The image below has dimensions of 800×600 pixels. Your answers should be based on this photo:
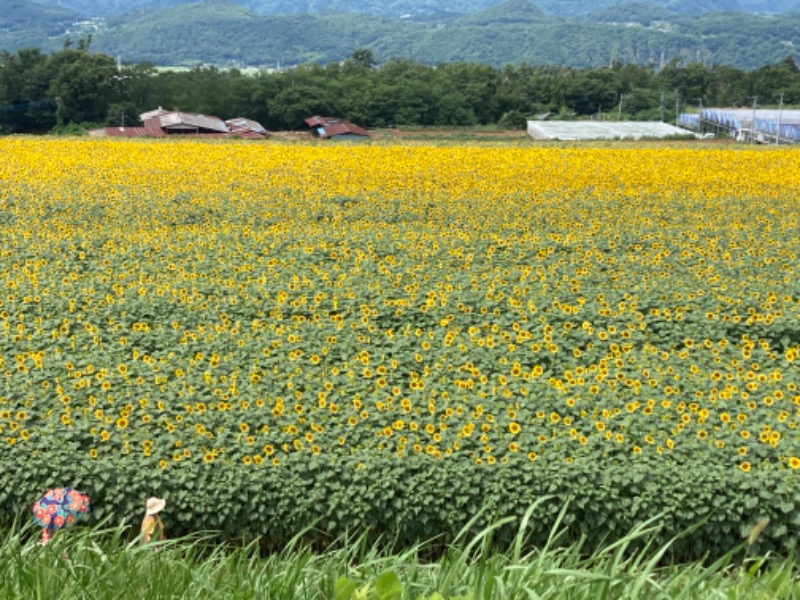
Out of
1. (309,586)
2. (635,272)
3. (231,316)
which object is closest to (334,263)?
(231,316)

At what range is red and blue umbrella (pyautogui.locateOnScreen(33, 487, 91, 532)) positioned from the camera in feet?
16.0

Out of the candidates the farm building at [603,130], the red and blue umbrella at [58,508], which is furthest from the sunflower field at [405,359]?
the farm building at [603,130]

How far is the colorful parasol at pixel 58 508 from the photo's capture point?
16.0ft

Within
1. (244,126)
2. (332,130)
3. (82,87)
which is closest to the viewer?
(332,130)

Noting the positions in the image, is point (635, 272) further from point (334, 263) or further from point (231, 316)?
point (231, 316)

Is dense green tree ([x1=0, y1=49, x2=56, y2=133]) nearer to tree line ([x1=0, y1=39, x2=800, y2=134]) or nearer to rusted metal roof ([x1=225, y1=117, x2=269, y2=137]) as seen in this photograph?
tree line ([x1=0, y1=39, x2=800, y2=134])

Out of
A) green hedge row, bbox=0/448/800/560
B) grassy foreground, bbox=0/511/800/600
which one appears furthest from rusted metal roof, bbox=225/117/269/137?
grassy foreground, bbox=0/511/800/600

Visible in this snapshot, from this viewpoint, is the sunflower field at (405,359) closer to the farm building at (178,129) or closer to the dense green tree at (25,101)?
the farm building at (178,129)

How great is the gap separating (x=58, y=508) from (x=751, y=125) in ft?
116

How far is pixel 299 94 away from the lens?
35.6 m

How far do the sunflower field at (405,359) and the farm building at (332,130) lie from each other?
1697 cm

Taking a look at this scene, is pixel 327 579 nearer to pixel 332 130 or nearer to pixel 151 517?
pixel 151 517

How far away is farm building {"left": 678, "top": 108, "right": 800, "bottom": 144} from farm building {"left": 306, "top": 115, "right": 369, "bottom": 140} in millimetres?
13377

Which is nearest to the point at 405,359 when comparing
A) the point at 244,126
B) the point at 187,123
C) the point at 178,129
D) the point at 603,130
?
the point at 178,129
